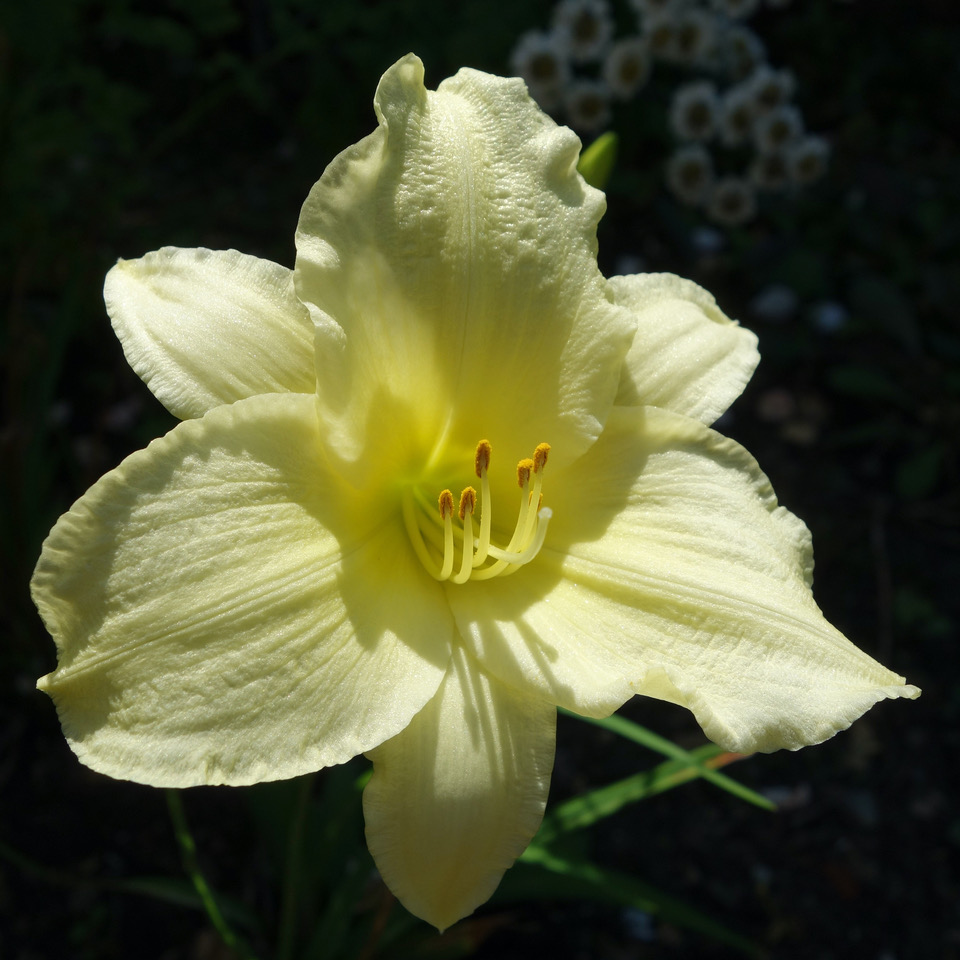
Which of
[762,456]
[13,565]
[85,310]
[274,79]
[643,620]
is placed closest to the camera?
[643,620]

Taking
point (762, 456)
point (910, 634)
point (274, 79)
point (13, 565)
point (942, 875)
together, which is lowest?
point (942, 875)

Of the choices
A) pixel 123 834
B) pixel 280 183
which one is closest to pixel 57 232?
pixel 280 183

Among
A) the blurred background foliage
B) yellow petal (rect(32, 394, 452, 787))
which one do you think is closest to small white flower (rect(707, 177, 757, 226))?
the blurred background foliage

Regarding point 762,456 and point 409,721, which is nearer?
point 409,721

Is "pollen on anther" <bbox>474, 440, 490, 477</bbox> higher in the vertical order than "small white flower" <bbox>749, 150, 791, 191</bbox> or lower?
higher

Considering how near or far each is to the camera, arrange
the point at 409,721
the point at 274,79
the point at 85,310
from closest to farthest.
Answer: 1. the point at 409,721
2. the point at 85,310
3. the point at 274,79

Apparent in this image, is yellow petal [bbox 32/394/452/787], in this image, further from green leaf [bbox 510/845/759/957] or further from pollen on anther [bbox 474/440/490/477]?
green leaf [bbox 510/845/759/957]

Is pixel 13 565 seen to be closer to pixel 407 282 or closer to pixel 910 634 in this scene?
pixel 407 282

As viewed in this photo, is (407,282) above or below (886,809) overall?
above
